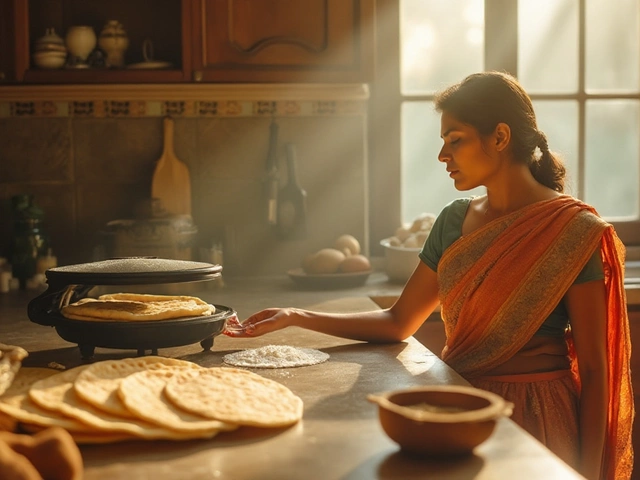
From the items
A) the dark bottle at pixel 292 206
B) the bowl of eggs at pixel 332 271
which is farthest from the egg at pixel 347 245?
the dark bottle at pixel 292 206

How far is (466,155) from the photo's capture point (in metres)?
1.93

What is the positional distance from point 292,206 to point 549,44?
127 cm

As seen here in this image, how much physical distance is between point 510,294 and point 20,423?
3.49 ft

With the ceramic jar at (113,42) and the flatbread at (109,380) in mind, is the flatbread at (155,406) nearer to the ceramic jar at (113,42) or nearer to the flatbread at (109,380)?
the flatbread at (109,380)

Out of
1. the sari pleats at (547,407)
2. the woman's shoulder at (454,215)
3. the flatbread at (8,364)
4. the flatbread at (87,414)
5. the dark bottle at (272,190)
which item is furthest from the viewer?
the dark bottle at (272,190)

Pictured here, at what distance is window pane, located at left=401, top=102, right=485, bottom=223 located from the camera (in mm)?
3455

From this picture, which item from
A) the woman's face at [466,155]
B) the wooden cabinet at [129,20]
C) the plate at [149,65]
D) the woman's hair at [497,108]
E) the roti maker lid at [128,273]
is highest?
the wooden cabinet at [129,20]

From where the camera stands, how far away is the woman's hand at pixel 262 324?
6.21 feet

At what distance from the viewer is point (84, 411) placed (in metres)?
1.24

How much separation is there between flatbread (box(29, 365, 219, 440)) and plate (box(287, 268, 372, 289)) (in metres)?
1.56

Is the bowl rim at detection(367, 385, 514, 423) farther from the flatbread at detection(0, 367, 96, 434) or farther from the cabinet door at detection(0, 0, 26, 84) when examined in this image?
the cabinet door at detection(0, 0, 26, 84)

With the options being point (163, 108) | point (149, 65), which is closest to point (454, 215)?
point (149, 65)

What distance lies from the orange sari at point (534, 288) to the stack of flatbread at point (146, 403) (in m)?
0.65

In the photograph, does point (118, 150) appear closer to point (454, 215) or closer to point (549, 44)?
point (454, 215)
